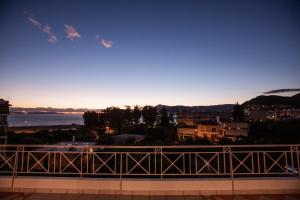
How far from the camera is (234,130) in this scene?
50344 millimetres

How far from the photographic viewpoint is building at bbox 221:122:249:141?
48.7m

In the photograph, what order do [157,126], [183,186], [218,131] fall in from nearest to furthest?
[183,186]
[218,131]
[157,126]

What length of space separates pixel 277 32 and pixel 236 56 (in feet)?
Answer: 17.3

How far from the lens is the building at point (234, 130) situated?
1916 inches

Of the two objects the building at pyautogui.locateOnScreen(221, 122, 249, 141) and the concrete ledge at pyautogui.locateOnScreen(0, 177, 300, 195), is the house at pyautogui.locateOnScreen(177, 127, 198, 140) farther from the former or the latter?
the concrete ledge at pyautogui.locateOnScreen(0, 177, 300, 195)

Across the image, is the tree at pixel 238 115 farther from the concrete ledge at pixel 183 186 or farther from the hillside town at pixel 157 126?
the concrete ledge at pixel 183 186

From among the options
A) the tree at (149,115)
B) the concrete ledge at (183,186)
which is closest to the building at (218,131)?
the tree at (149,115)

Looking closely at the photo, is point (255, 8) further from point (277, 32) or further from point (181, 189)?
point (181, 189)

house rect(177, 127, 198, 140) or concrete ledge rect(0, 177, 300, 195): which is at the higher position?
concrete ledge rect(0, 177, 300, 195)

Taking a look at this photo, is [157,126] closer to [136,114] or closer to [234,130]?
[136,114]

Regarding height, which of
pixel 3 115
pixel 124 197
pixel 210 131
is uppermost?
pixel 3 115

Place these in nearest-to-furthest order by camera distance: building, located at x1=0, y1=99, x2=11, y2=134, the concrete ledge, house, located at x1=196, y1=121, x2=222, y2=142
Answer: the concrete ledge, building, located at x1=0, y1=99, x2=11, y2=134, house, located at x1=196, y1=121, x2=222, y2=142

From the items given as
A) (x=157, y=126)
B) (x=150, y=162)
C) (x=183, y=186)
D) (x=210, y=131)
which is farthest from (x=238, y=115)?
(x=183, y=186)

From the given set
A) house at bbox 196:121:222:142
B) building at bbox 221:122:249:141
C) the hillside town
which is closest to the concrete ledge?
the hillside town
